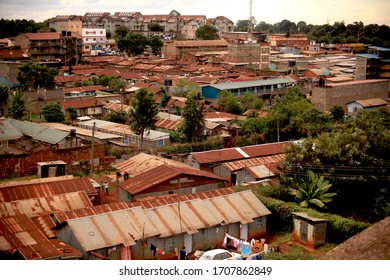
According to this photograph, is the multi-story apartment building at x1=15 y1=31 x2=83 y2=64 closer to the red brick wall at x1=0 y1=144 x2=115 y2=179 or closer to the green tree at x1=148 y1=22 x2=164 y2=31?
the green tree at x1=148 y1=22 x2=164 y2=31

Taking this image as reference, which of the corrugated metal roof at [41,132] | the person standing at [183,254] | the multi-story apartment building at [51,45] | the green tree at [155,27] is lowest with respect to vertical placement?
the person standing at [183,254]

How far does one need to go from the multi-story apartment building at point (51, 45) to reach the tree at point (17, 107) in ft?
21.2

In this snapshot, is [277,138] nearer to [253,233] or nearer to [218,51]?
[253,233]

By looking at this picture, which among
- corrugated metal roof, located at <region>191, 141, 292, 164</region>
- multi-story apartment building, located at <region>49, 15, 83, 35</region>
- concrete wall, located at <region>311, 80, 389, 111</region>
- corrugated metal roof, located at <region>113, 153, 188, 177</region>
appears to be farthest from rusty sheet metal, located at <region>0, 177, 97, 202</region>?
multi-story apartment building, located at <region>49, 15, 83, 35</region>

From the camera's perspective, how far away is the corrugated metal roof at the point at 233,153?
7242 millimetres

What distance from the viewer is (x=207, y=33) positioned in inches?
857

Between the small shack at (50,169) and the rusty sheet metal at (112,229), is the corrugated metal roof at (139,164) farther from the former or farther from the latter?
the rusty sheet metal at (112,229)

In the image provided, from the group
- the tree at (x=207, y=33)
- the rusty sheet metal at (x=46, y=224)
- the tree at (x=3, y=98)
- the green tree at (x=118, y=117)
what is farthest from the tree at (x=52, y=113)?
the tree at (x=207, y=33)

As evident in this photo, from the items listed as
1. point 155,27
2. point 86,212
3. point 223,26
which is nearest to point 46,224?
point 86,212

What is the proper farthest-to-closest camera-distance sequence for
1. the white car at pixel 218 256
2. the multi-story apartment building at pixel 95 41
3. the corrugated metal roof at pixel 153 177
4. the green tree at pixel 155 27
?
the green tree at pixel 155 27 < the multi-story apartment building at pixel 95 41 < the corrugated metal roof at pixel 153 177 < the white car at pixel 218 256

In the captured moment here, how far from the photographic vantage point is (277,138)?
347 inches

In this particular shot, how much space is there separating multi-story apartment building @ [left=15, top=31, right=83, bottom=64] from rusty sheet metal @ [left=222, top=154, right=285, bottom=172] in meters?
10.8

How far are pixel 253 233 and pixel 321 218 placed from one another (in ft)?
2.13

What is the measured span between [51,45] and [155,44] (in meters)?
A: 5.78
